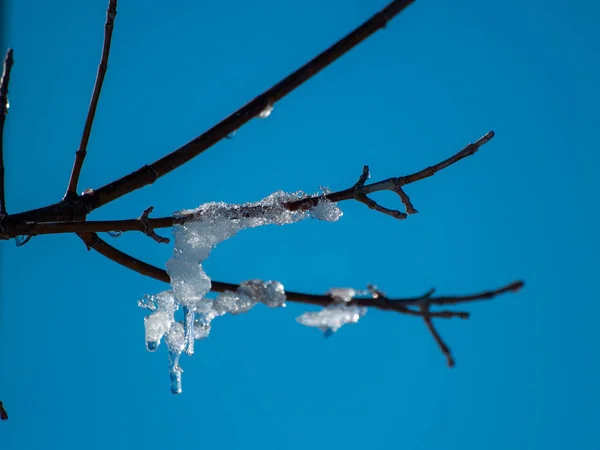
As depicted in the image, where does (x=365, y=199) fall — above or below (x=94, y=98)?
below

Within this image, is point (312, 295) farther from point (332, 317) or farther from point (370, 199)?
point (370, 199)

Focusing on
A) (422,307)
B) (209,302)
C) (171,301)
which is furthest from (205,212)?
(422,307)

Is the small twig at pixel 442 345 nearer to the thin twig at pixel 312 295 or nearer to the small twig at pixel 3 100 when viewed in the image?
the thin twig at pixel 312 295

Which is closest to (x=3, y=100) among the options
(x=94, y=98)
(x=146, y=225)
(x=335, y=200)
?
(x=94, y=98)

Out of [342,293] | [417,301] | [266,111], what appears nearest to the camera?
[417,301]

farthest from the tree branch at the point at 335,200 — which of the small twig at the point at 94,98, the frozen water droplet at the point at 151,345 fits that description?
the frozen water droplet at the point at 151,345

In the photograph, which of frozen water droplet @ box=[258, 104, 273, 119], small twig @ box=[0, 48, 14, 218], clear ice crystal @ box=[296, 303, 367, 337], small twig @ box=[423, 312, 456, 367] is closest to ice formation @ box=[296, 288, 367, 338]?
clear ice crystal @ box=[296, 303, 367, 337]

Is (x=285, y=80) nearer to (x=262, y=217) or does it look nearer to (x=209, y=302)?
(x=262, y=217)
